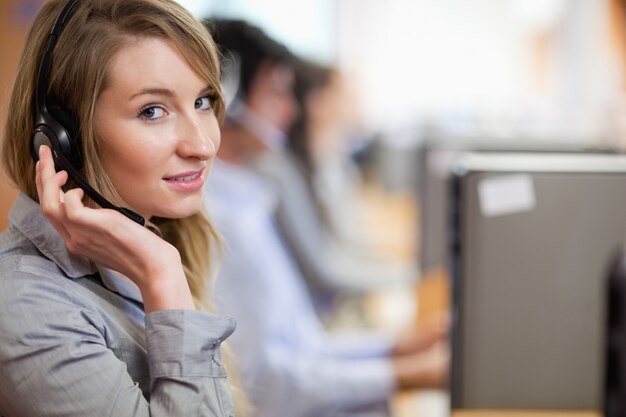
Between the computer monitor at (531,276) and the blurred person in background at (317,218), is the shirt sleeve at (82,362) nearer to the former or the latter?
the computer monitor at (531,276)

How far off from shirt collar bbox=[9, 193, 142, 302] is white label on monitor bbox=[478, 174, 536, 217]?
690 mm

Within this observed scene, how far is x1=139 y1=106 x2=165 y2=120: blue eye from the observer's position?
0.82m

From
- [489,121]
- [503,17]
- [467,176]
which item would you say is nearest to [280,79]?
[467,176]

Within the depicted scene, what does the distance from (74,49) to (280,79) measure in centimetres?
160

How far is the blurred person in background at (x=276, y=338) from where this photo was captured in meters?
1.65

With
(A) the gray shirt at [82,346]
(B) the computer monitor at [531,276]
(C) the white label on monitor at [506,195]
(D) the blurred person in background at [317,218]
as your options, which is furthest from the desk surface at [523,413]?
(D) the blurred person in background at [317,218]

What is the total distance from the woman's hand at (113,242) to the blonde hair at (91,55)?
0.14 ft

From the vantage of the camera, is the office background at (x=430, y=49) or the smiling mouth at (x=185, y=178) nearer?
the smiling mouth at (x=185, y=178)

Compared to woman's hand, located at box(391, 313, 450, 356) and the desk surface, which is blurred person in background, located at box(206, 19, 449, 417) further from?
the desk surface

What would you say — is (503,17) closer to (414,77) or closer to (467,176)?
(414,77)

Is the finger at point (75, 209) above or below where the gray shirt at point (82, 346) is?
above

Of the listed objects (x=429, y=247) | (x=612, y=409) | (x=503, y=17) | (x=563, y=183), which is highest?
(x=503, y=17)

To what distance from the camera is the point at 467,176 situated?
140 cm

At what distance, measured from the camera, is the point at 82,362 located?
2.55 ft
